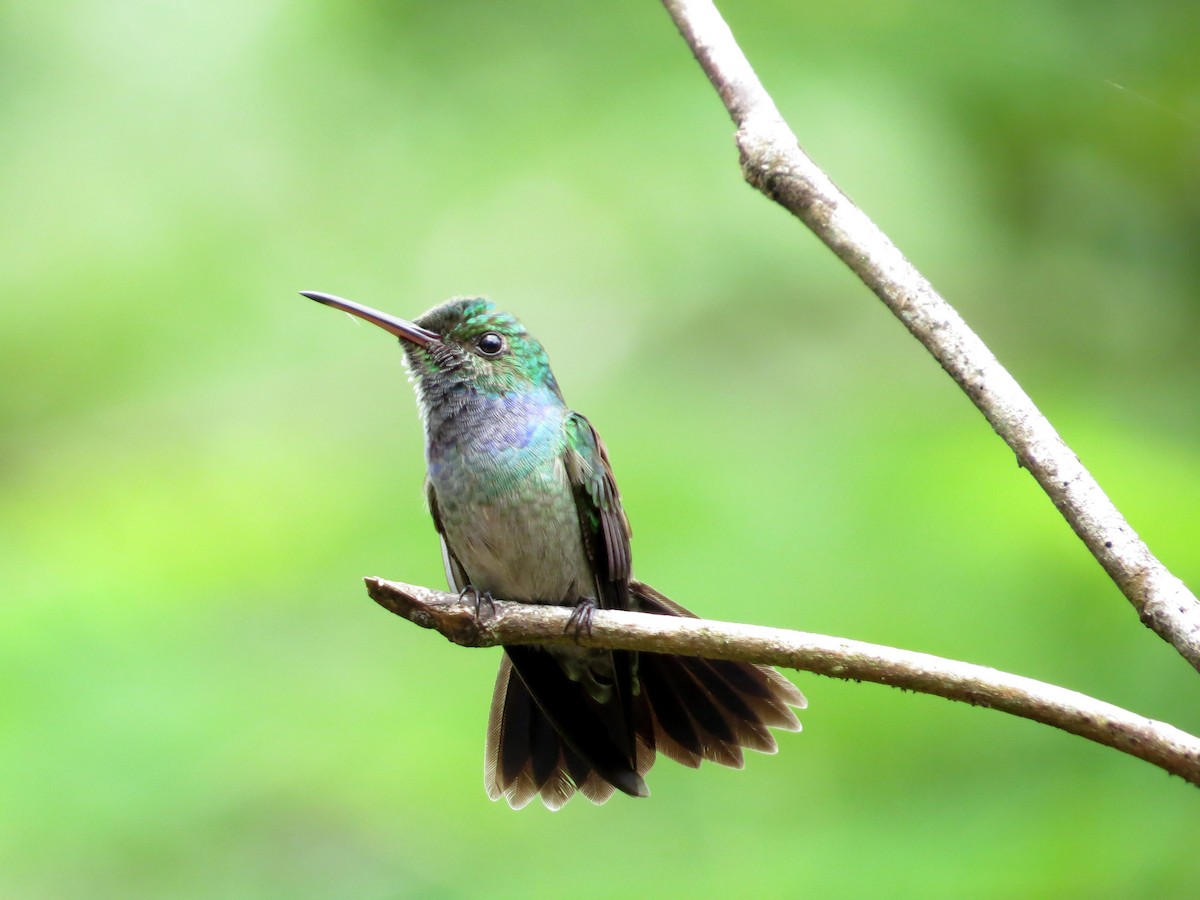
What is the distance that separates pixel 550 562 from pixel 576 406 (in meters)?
2.76

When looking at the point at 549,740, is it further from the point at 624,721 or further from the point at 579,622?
the point at 579,622

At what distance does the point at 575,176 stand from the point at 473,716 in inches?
134

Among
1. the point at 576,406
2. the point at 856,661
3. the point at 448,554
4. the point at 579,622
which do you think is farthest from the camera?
the point at 576,406

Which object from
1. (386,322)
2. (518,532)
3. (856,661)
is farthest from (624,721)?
(856,661)

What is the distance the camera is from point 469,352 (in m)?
3.88

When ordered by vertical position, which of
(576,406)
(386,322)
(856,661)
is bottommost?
(856,661)

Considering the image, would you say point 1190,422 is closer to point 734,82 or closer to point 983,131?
point 983,131

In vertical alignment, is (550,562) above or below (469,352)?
below

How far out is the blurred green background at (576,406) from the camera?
5324 millimetres

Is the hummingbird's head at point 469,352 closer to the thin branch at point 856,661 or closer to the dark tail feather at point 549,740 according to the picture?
the dark tail feather at point 549,740

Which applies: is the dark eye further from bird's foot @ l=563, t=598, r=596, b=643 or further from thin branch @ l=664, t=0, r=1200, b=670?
thin branch @ l=664, t=0, r=1200, b=670

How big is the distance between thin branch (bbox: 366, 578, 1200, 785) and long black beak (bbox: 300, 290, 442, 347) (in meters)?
1.08

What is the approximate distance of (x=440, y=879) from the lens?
17.1 feet

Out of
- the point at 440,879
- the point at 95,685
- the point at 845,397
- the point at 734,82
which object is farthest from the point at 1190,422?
the point at 95,685
